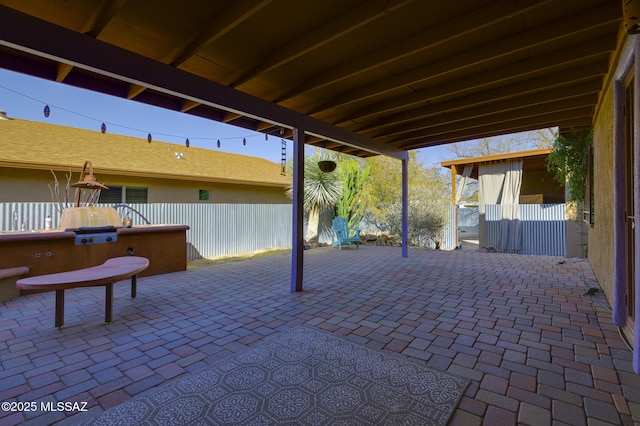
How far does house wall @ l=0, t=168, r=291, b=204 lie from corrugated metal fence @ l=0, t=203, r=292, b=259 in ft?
5.98

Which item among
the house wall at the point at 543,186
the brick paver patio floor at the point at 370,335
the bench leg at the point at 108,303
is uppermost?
the house wall at the point at 543,186

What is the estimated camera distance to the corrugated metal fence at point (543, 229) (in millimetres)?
8141

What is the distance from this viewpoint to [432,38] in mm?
2480

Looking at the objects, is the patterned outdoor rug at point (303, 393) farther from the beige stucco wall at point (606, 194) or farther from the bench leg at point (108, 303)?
the beige stucco wall at point (606, 194)

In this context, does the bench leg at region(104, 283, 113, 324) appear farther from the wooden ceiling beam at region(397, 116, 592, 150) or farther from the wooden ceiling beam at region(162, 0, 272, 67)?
the wooden ceiling beam at region(397, 116, 592, 150)

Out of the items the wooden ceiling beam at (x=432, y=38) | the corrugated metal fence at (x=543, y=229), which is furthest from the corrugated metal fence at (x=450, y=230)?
the wooden ceiling beam at (x=432, y=38)

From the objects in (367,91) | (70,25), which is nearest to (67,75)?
(70,25)

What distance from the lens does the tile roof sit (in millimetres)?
6785

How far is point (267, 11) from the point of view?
2.25 meters

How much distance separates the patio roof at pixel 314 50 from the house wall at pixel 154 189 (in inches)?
213

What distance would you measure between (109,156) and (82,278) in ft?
22.7

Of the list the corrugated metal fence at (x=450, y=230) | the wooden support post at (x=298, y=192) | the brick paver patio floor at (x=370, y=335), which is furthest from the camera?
the corrugated metal fence at (x=450, y=230)

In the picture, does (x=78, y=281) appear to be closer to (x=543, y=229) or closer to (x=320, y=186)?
(x=320, y=186)

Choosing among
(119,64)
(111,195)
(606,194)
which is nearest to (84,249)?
(119,64)
